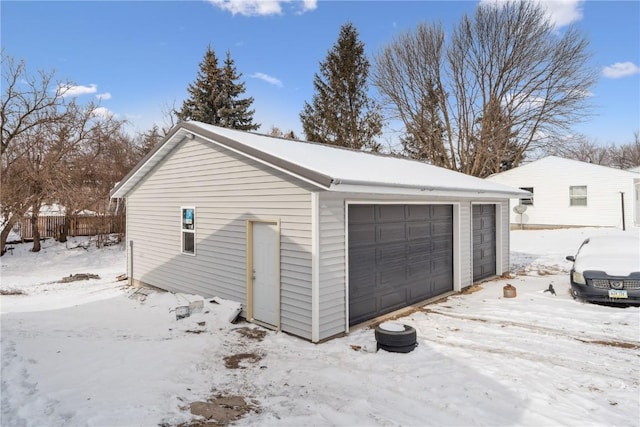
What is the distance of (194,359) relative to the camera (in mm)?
5102

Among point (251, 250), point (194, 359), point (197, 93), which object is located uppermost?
point (197, 93)

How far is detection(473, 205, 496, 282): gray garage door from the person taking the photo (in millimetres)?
10266

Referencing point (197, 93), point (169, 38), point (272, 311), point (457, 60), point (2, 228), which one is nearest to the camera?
point (272, 311)

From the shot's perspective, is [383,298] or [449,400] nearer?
[449,400]

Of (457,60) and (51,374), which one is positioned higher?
(457,60)

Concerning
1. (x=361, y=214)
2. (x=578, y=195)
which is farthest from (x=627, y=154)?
(x=361, y=214)

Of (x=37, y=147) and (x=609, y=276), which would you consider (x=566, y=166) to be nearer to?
(x=609, y=276)

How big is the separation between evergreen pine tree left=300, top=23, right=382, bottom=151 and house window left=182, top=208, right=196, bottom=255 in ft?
64.3

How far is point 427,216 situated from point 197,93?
22.6 meters

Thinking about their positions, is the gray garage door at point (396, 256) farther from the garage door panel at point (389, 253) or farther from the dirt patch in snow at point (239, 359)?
the dirt patch in snow at point (239, 359)

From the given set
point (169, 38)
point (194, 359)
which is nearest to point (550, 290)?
point (194, 359)

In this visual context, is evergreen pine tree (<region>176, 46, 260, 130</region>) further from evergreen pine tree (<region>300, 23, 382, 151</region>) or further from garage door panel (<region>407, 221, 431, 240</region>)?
garage door panel (<region>407, 221, 431, 240</region>)

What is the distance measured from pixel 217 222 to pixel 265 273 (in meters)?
1.71

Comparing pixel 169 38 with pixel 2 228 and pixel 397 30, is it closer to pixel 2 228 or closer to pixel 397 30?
pixel 2 228
